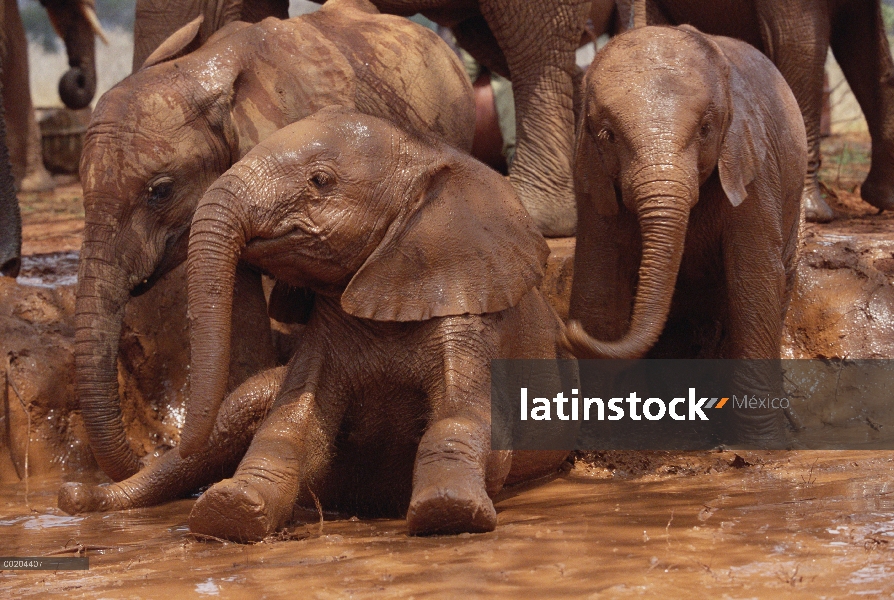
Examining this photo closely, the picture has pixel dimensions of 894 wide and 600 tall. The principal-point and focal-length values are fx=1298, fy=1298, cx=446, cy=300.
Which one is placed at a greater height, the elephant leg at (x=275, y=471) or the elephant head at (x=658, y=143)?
the elephant head at (x=658, y=143)

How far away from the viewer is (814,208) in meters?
6.70

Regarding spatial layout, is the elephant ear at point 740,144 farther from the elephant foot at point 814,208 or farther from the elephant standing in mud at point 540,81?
the elephant foot at point 814,208

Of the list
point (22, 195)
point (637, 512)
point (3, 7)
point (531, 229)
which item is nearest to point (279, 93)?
point (531, 229)

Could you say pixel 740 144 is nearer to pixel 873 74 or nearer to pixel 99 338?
pixel 99 338

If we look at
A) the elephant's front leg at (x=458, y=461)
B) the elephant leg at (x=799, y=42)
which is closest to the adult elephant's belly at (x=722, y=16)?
the elephant leg at (x=799, y=42)

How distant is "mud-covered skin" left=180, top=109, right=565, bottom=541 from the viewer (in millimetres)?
3625

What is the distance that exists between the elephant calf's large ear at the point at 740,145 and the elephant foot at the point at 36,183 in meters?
7.69

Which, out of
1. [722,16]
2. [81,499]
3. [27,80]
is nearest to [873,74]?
[722,16]

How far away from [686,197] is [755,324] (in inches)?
30.9

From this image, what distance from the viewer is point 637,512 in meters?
3.74

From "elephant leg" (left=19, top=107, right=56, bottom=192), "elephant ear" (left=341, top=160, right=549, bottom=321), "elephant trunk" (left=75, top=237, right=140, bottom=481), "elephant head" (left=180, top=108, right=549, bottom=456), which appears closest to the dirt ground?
"elephant trunk" (left=75, top=237, right=140, bottom=481)

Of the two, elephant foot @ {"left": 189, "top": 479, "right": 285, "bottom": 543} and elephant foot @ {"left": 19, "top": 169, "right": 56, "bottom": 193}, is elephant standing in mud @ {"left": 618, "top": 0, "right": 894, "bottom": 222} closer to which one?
elephant foot @ {"left": 189, "top": 479, "right": 285, "bottom": 543}

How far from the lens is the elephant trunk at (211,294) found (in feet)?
11.9

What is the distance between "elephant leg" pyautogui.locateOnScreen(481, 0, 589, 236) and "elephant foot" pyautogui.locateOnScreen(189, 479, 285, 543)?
2.98m
